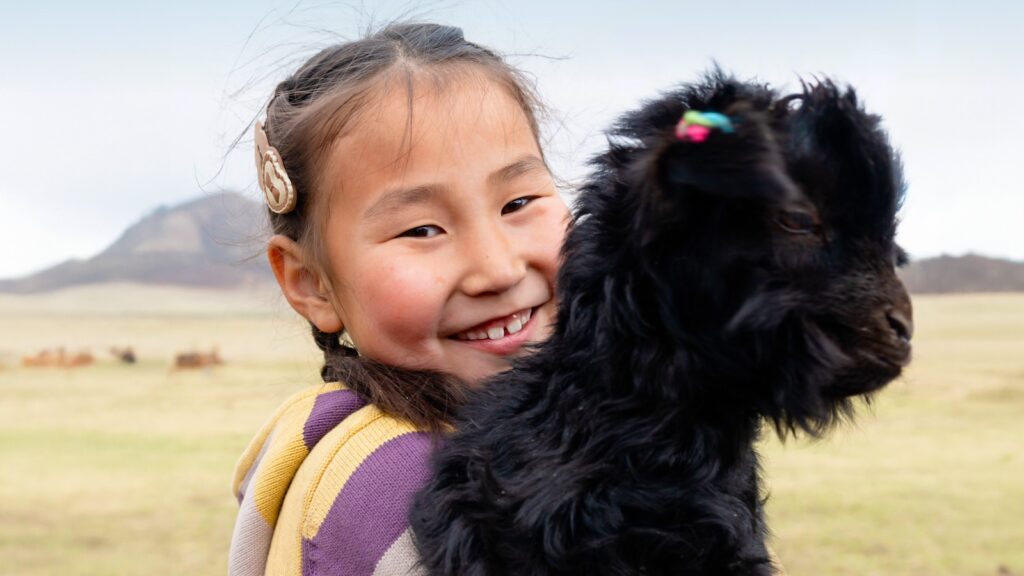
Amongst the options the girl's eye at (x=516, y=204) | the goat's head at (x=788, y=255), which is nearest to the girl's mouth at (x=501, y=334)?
the girl's eye at (x=516, y=204)

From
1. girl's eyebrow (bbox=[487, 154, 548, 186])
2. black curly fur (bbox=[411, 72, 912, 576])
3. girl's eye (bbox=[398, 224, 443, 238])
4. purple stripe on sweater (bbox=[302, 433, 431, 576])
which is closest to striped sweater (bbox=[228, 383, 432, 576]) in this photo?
purple stripe on sweater (bbox=[302, 433, 431, 576])

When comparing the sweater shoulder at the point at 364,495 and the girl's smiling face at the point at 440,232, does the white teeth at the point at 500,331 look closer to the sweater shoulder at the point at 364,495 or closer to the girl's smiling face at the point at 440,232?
the girl's smiling face at the point at 440,232

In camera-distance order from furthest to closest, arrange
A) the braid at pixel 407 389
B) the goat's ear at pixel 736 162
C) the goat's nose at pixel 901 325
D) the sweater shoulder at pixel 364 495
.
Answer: the braid at pixel 407 389, the sweater shoulder at pixel 364 495, the goat's nose at pixel 901 325, the goat's ear at pixel 736 162

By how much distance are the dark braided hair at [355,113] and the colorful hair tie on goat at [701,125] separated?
0.49 m

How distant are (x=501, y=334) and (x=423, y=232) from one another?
0.52 ft

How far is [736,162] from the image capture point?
0.75 metres

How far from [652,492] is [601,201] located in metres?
0.27

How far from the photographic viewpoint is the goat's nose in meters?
0.85

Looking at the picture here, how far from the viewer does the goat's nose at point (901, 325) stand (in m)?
0.85

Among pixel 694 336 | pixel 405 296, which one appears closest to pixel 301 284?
pixel 405 296

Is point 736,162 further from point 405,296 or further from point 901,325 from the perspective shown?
point 405,296

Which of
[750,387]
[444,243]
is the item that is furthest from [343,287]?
[750,387]

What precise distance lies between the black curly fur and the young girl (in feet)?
0.67

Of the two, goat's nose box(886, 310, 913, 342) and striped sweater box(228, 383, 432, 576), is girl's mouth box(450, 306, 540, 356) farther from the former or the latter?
goat's nose box(886, 310, 913, 342)
